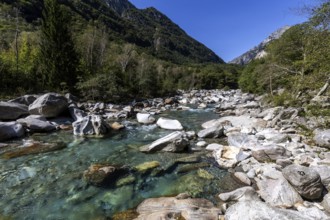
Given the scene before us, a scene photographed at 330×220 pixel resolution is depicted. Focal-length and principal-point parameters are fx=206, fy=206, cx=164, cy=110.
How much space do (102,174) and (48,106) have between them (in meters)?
10.1

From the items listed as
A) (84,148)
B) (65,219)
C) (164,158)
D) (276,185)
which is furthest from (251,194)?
(84,148)

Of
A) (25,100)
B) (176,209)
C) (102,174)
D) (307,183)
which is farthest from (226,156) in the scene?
(25,100)

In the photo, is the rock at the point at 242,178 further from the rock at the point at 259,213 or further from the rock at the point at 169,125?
the rock at the point at 169,125

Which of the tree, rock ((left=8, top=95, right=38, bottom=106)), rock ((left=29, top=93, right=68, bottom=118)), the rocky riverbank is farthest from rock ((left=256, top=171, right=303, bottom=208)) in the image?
the tree

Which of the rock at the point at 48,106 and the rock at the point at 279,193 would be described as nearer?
the rock at the point at 279,193

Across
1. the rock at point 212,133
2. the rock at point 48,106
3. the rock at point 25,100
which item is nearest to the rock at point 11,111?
the rock at point 48,106

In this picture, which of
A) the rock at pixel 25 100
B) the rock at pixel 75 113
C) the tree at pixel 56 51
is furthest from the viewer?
the tree at pixel 56 51

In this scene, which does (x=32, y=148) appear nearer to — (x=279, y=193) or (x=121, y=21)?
(x=279, y=193)

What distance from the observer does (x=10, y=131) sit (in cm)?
1143

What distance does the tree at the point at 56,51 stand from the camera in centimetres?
2430

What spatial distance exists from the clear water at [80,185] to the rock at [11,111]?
21.7 ft

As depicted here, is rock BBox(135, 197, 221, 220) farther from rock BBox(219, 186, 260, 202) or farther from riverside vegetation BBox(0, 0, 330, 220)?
rock BBox(219, 186, 260, 202)

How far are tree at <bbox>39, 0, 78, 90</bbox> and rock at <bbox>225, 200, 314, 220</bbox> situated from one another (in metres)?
24.4

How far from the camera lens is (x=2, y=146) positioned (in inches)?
395
